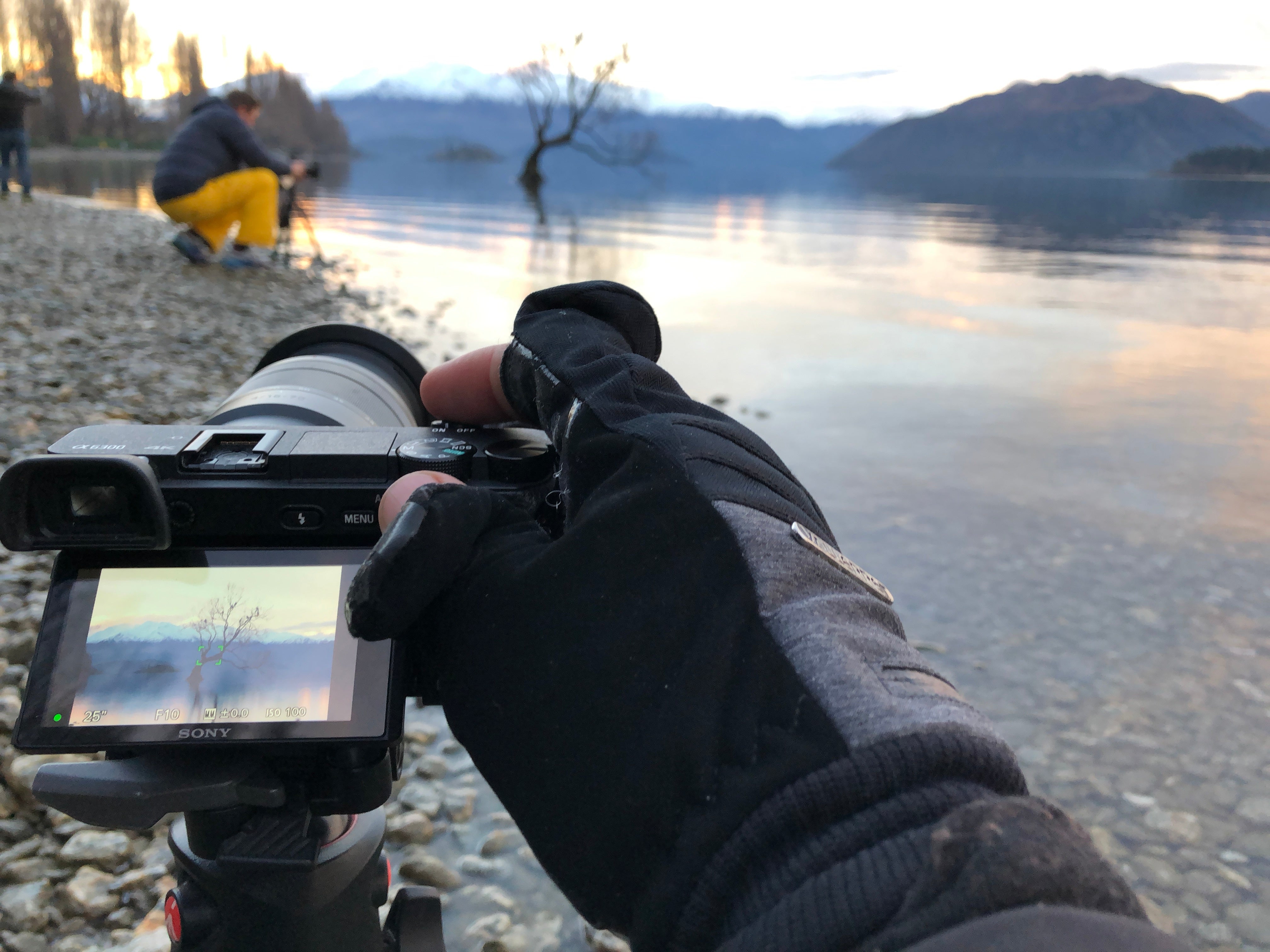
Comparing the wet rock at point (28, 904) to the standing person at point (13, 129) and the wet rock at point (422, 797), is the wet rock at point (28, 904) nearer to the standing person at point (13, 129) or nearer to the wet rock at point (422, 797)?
the wet rock at point (422, 797)

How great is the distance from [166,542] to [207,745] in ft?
0.62

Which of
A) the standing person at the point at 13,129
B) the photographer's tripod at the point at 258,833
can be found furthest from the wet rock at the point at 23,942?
the standing person at the point at 13,129

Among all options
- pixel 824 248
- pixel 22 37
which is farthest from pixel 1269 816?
pixel 22 37

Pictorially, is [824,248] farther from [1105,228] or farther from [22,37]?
[22,37]

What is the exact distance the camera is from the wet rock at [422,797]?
1.59 meters

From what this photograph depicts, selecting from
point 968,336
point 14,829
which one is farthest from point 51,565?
point 968,336

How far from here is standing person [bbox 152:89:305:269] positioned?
244 inches

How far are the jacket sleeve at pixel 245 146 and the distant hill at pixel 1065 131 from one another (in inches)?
3698

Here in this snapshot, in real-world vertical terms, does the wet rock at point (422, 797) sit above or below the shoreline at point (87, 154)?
below

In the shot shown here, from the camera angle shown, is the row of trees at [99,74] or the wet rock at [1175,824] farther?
the row of trees at [99,74]

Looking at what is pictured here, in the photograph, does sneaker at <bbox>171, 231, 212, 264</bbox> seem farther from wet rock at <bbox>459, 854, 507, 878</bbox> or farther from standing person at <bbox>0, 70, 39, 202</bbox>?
wet rock at <bbox>459, 854, 507, 878</bbox>

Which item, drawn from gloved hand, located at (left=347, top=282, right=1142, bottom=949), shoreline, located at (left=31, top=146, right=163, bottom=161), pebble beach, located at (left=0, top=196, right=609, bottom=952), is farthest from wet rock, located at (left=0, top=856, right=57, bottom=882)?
shoreline, located at (left=31, top=146, right=163, bottom=161)

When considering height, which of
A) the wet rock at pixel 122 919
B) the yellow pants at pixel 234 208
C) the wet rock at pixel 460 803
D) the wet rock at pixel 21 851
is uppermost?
the yellow pants at pixel 234 208

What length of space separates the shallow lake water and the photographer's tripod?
510 mm
